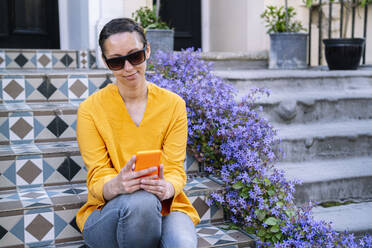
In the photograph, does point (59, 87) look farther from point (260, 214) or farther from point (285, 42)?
point (285, 42)

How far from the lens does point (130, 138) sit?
1.75 metres

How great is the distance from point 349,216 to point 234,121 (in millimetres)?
889

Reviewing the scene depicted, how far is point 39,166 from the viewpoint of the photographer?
2.27 meters

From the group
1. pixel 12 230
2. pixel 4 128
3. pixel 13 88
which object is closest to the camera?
pixel 12 230

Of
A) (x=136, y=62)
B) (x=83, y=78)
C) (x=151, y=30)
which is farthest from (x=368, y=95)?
(x=136, y=62)

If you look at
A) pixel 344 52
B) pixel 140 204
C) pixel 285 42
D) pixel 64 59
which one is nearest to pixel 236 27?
pixel 285 42

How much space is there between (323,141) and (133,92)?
5.81ft

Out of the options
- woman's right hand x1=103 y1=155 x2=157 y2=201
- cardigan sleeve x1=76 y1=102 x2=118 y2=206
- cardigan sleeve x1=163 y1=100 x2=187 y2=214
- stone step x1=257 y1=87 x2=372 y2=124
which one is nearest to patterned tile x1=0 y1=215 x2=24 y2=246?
cardigan sleeve x1=76 y1=102 x2=118 y2=206

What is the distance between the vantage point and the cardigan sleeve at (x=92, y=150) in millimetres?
1674

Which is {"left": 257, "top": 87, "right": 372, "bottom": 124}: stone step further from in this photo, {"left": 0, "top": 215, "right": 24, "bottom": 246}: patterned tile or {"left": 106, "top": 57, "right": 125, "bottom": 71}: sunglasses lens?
{"left": 0, "top": 215, "right": 24, "bottom": 246}: patterned tile

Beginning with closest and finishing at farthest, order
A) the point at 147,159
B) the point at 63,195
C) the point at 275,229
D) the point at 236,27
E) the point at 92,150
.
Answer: the point at 147,159
the point at 92,150
the point at 275,229
the point at 63,195
the point at 236,27

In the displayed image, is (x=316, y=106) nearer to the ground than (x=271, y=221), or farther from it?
farther from it

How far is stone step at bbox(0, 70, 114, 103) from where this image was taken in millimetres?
2760

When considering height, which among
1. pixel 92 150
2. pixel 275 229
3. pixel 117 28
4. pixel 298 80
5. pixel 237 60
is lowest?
pixel 275 229
